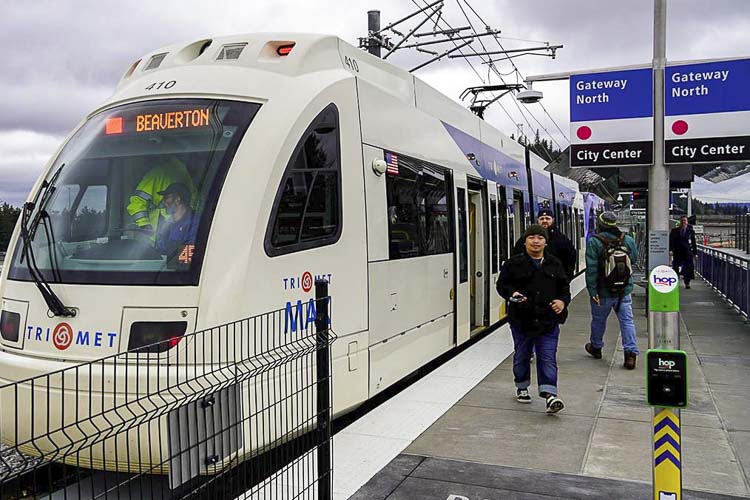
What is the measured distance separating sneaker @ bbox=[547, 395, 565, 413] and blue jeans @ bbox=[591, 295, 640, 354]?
2260 millimetres

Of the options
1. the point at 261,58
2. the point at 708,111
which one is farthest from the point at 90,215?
the point at 708,111

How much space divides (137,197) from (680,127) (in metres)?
4.14

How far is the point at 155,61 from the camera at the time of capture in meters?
6.29

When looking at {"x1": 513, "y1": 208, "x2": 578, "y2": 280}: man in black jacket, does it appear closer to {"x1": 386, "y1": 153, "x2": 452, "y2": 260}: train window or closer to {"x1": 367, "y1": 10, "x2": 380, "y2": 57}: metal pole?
{"x1": 386, "y1": 153, "x2": 452, "y2": 260}: train window

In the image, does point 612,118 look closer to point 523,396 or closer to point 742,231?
point 523,396

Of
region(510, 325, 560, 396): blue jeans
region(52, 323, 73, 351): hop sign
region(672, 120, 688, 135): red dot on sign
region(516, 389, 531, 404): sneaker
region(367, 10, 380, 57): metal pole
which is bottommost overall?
region(516, 389, 531, 404): sneaker

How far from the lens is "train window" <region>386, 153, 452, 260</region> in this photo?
273 inches

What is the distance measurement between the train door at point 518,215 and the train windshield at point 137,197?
27.5 ft

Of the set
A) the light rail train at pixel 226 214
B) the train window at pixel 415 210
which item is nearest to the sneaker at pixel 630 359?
the train window at pixel 415 210

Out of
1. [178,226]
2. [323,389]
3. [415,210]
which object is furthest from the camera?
[415,210]

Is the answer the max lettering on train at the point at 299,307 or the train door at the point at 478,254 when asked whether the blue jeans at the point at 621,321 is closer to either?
the train door at the point at 478,254

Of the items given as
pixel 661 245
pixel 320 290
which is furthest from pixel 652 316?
pixel 320 290

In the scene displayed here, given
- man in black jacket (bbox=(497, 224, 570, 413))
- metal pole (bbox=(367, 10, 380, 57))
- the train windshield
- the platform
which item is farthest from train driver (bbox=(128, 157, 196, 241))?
metal pole (bbox=(367, 10, 380, 57))

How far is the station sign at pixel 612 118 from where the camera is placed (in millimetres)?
5773
